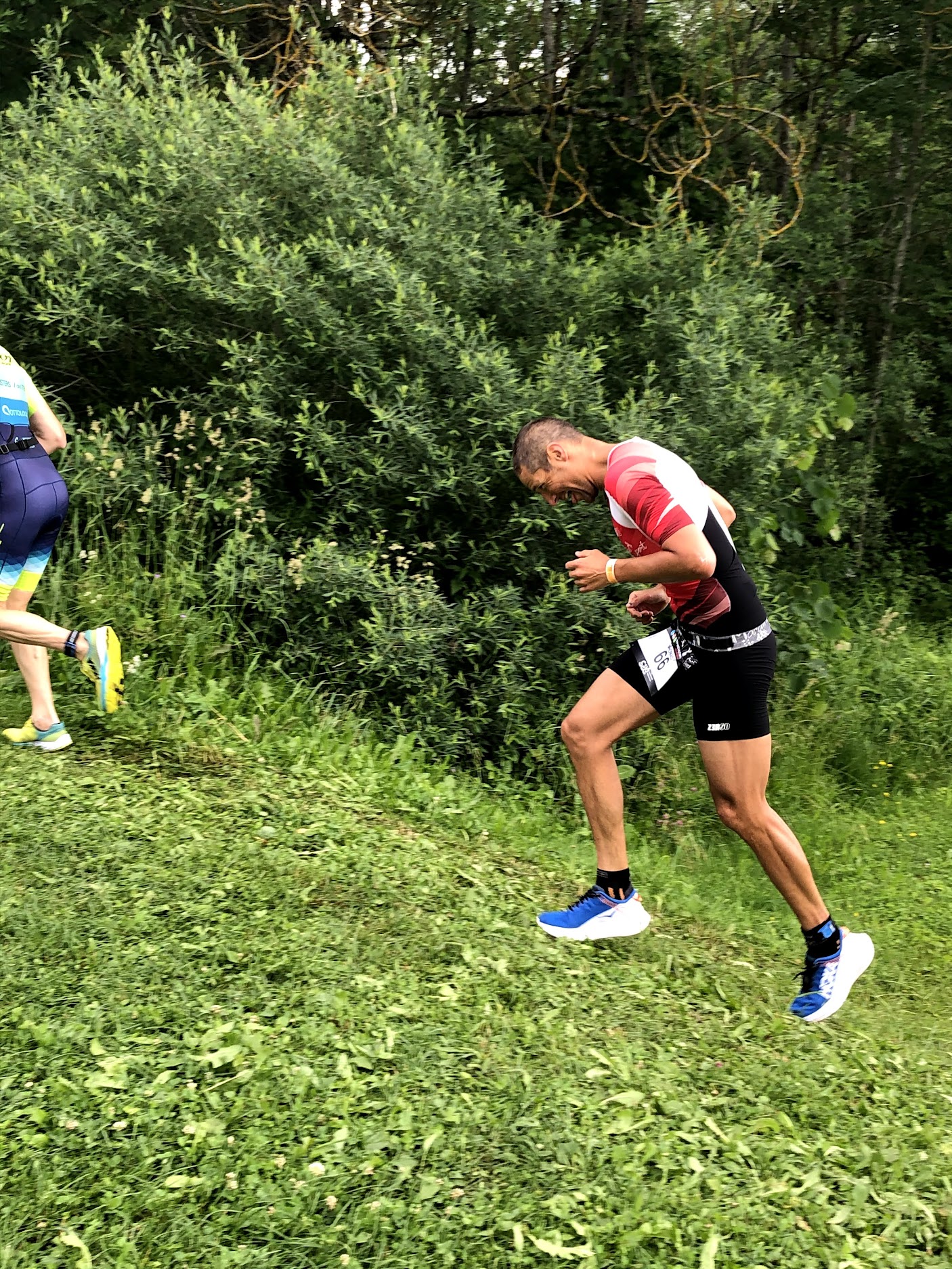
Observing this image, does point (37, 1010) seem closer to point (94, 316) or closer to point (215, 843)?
point (215, 843)

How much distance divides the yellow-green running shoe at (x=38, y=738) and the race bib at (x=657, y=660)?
2.78 meters

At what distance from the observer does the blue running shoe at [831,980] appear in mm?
3963

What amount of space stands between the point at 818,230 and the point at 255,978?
960 cm

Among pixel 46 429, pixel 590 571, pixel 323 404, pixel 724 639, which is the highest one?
pixel 46 429

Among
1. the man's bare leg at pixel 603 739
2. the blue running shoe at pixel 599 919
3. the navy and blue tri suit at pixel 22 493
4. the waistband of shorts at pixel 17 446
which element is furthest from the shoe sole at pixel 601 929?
the waistband of shorts at pixel 17 446

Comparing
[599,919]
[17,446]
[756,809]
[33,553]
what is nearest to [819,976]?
[756,809]

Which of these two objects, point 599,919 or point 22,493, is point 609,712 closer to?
point 599,919

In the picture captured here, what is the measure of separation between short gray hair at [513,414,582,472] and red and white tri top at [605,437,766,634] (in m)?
0.19

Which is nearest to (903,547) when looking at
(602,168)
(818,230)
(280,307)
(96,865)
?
(818,230)

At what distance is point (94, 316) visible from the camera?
248 inches

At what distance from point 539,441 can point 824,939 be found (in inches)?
83.0

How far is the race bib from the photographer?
12.7 feet

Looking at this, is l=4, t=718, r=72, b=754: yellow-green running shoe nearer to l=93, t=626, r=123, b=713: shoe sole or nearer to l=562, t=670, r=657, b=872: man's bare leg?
l=93, t=626, r=123, b=713: shoe sole

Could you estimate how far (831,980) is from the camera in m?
3.96
